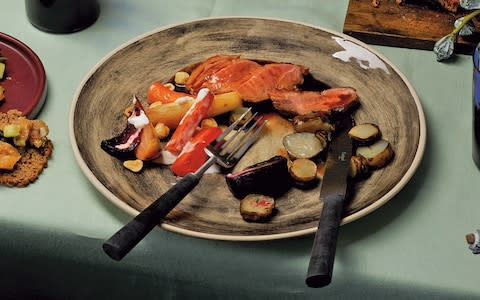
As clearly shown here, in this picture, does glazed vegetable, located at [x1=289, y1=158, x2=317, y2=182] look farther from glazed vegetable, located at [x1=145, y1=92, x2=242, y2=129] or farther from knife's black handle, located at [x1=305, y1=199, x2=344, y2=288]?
glazed vegetable, located at [x1=145, y1=92, x2=242, y2=129]

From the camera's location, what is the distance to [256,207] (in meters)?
1.13

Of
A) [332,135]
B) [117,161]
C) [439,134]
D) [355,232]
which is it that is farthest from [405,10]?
[117,161]

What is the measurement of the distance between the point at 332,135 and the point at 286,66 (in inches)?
8.1

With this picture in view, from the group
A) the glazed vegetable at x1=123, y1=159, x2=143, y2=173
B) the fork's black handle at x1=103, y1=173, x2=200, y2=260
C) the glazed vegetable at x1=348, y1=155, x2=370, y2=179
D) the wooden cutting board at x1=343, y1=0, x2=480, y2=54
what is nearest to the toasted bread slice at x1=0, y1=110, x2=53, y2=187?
the glazed vegetable at x1=123, y1=159, x2=143, y2=173

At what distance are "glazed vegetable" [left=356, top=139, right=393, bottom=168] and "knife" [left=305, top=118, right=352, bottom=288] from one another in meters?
0.03

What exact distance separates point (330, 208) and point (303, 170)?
0.37 ft

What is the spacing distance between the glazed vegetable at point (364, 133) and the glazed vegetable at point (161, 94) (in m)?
0.28

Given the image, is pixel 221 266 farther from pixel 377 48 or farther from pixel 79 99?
pixel 377 48

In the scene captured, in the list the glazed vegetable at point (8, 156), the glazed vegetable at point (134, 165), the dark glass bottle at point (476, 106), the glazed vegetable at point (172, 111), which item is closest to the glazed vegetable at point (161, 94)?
the glazed vegetable at point (172, 111)

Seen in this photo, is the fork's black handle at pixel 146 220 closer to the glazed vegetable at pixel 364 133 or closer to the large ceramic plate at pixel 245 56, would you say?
the large ceramic plate at pixel 245 56

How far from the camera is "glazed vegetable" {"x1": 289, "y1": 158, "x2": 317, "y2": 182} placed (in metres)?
1.18

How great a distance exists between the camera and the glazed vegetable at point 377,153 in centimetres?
120

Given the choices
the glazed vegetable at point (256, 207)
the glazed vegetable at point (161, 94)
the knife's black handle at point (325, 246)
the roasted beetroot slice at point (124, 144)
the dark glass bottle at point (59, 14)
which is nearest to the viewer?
the knife's black handle at point (325, 246)

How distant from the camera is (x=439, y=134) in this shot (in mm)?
1369
